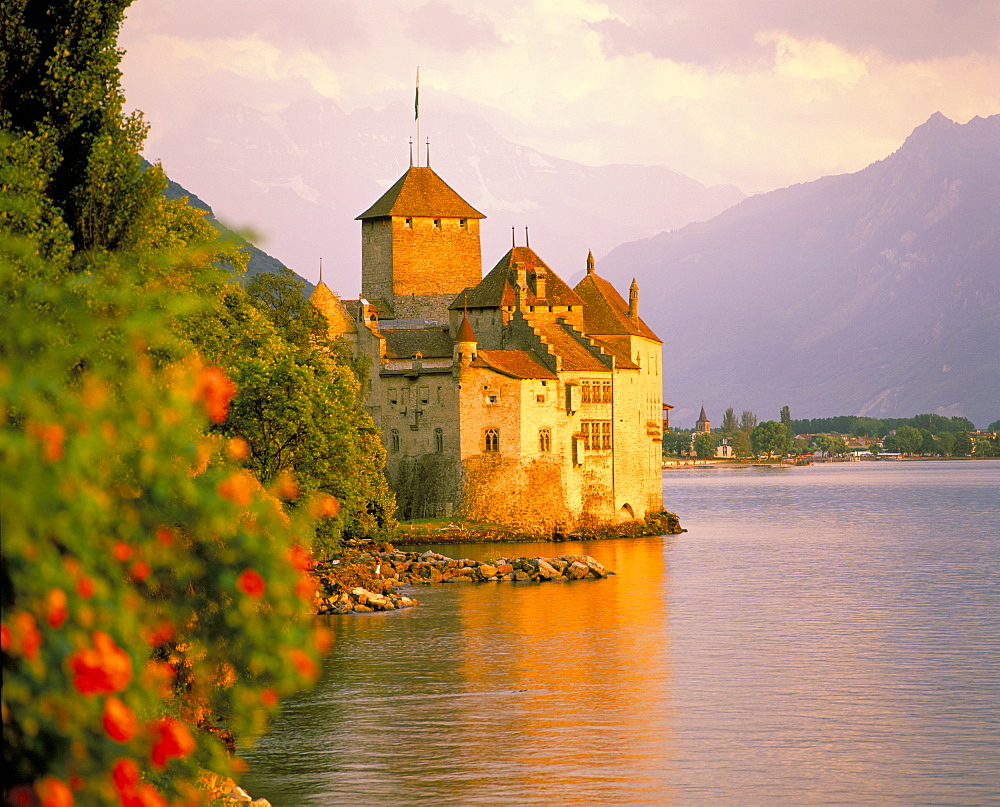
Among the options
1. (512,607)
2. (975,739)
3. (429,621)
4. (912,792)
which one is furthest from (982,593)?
(912,792)

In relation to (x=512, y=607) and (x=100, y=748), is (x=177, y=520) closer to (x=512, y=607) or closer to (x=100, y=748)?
(x=100, y=748)

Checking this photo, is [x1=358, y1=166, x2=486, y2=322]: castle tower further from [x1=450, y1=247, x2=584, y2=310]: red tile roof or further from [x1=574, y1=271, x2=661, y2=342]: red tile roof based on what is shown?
[x1=574, y1=271, x2=661, y2=342]: red tile roof

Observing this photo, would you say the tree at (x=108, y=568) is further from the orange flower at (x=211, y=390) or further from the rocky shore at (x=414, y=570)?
the rocky shore at (x=414, y=570)

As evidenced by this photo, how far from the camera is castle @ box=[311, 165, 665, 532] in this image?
77000 millimetres

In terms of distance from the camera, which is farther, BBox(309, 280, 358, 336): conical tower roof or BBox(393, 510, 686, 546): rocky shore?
BBox(309, 280, 358, 336): conical tower roof

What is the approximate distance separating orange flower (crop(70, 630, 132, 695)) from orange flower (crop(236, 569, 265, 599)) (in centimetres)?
116

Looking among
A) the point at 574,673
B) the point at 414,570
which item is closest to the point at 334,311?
the point at 414,570

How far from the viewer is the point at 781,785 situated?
26.5 metres

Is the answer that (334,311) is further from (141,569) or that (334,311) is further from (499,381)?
(141,569)

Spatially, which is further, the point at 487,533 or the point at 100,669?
the point at 487,533

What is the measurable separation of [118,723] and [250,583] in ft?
4.96

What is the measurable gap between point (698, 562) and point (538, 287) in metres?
22.5

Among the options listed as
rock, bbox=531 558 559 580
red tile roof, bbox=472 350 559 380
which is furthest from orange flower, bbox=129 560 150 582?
red tile roof, bbox=472 350 559 380

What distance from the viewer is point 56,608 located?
8.59 meters
